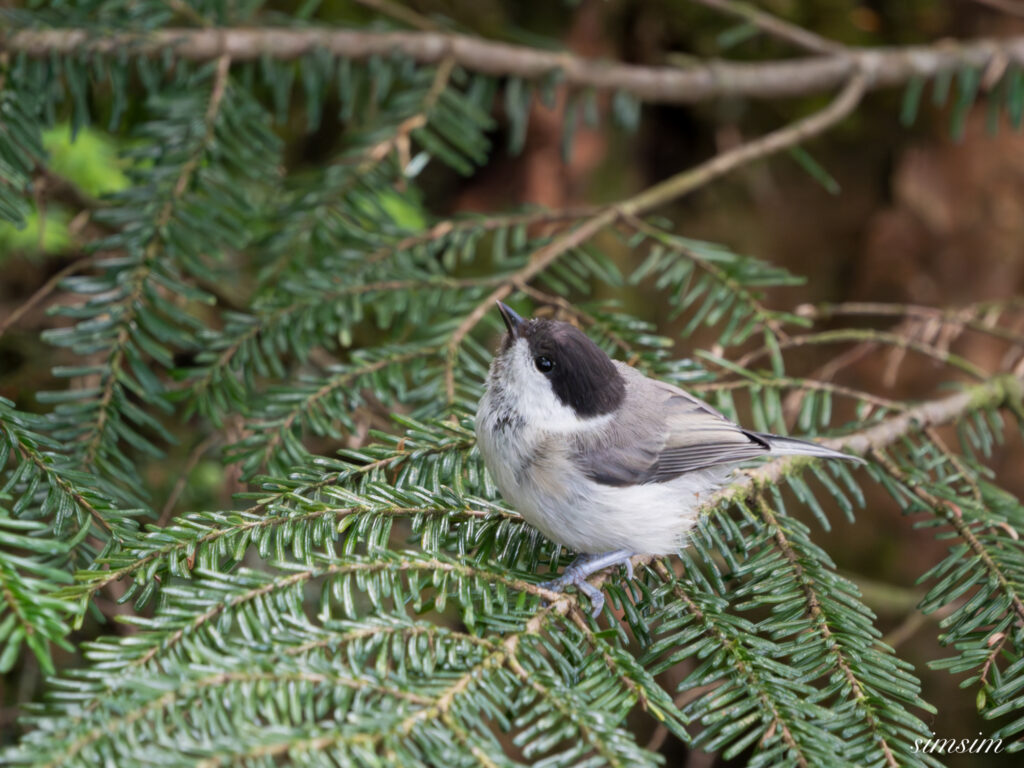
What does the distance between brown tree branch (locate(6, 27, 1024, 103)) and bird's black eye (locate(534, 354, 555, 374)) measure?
1.02 m

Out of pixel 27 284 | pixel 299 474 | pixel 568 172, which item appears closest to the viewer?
pixel 299 474

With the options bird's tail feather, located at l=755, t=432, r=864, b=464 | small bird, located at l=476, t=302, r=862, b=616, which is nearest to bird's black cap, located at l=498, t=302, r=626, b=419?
small bird, located at l=476, t=302, r=862, b=616

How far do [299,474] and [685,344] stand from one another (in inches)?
85.7

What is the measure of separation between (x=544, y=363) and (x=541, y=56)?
1092mm

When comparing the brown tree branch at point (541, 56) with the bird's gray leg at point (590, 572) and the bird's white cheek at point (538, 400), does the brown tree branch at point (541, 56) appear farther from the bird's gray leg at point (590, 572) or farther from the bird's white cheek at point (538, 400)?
the bird's gray leg at point (590, 572)

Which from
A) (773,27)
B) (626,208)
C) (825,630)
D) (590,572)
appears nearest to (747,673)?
(825,630)

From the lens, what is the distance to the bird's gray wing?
161cm

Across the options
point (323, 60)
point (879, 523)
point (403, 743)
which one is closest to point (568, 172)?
point (323, 60)

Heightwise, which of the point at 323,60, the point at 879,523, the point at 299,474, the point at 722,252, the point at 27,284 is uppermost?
the point at 323,60

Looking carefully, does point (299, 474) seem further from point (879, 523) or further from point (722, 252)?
point (879, 523)

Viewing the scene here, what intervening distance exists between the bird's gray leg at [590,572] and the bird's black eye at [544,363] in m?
0.36

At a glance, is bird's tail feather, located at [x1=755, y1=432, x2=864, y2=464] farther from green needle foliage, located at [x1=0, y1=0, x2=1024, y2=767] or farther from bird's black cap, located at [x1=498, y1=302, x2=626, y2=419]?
bird's black cap, located at [x1=498, y1=302, x2=626, y2=419]

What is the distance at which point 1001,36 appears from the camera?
300cm

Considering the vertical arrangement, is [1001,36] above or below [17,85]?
above
